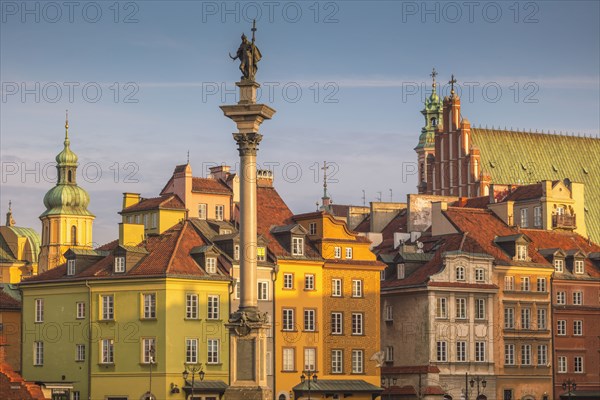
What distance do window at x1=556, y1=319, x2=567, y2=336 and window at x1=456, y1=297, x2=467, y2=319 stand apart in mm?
8709

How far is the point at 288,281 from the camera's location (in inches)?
4432

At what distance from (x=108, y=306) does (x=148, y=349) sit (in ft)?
13.5

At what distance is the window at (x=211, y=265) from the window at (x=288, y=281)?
205 inches

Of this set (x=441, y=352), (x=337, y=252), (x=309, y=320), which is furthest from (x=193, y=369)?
(x=441, y=352)

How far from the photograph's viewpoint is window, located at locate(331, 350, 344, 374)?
113688mm

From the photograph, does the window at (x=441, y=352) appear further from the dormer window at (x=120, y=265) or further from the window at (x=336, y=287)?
the dormer window at (x=120, y=265)

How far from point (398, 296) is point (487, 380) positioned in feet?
27.5

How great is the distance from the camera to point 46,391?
107 m

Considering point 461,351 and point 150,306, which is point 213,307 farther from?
point 461,351

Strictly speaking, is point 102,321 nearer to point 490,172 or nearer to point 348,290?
point 348,290

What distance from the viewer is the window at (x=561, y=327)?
123 m

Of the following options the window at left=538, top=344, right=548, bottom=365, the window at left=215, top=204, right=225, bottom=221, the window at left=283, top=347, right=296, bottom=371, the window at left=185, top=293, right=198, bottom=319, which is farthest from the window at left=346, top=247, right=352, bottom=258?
the window at left=538, top=344, right=548, bottom=365

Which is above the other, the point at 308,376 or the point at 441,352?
the point at 441,352

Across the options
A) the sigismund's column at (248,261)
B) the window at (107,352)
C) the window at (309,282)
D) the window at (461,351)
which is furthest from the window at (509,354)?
the sigismund's column at (248,261)
